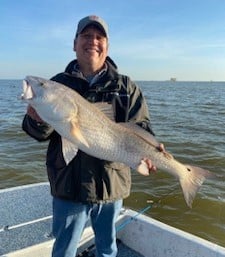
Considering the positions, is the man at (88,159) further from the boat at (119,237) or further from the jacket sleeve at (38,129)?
the boat at (119,237)

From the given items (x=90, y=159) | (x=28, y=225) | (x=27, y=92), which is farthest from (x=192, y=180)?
(x=28, y=225)

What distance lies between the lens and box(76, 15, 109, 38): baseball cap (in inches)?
135

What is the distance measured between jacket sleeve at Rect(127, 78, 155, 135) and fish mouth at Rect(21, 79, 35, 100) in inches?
38.2

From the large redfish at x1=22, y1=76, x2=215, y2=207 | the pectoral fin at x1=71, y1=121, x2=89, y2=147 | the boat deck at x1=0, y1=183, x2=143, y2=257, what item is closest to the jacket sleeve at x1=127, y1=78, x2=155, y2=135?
the large redfish at x1=22, y1=76, x2=215, y2=207

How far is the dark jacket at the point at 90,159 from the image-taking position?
334 centimetres

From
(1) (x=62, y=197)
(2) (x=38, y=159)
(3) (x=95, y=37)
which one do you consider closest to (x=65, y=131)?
(1) (x=62, y=197)

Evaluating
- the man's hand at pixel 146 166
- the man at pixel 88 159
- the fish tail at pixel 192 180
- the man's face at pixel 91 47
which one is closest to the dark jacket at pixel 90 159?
the man at pixel 88 159

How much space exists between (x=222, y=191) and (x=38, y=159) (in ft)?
19.9

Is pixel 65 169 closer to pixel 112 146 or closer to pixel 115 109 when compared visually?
pixel 112 146

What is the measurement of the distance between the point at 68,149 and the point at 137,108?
0.81m

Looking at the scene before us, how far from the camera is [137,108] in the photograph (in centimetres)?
359

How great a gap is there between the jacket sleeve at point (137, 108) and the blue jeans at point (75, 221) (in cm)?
73

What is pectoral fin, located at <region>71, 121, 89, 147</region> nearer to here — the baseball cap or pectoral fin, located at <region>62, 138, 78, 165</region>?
pectoral fin, located at <region>62, 138, 78, 165</region>

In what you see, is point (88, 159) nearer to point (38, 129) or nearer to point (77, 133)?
point (77, 133)
